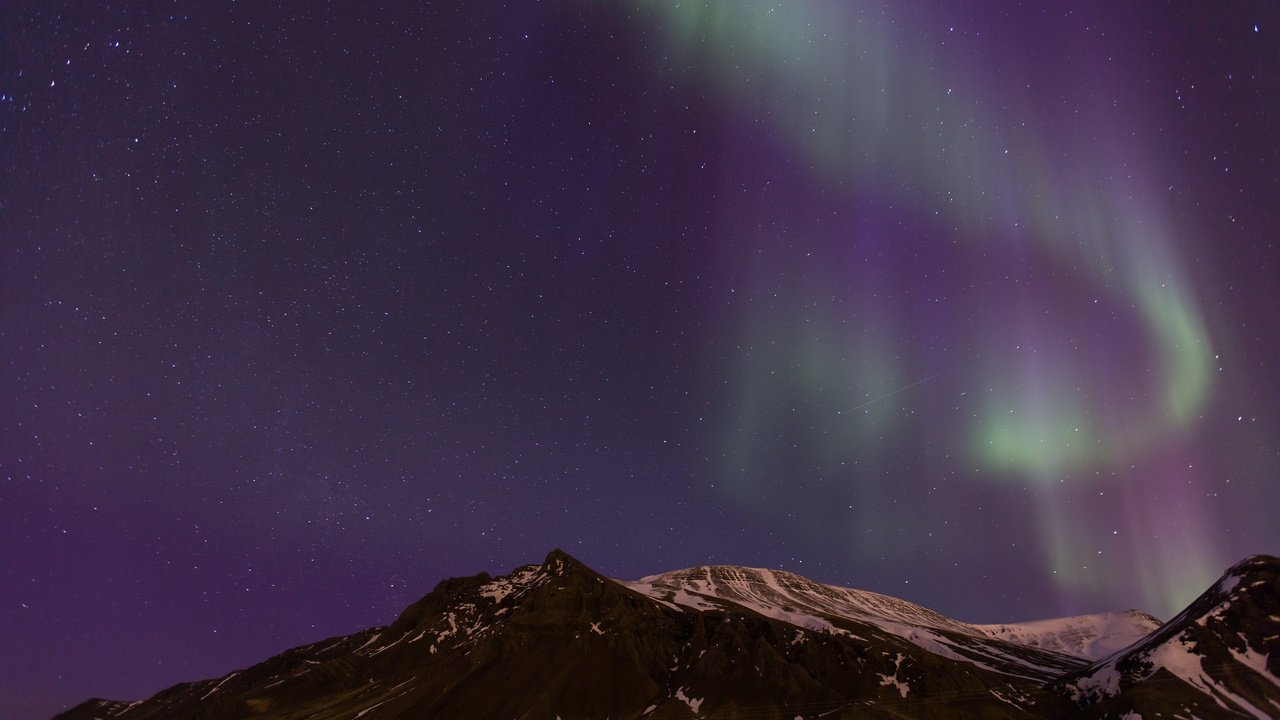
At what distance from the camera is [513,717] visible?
199m

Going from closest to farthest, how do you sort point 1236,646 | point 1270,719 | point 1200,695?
point 1270,719 < point 1200,695 < point 1236,646

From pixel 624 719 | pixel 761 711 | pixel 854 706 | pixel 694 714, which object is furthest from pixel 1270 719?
pixel 624 719

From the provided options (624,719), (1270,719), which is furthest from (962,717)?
(624,719)

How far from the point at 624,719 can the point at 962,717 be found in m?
85.5

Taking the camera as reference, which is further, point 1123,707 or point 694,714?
point 694,714

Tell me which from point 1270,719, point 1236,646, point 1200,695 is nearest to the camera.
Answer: point 1270,719

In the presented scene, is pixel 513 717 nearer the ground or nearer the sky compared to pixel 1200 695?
nearer the sky

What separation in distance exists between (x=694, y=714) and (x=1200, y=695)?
12187 cm

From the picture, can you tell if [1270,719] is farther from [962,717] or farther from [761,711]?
[761,711]

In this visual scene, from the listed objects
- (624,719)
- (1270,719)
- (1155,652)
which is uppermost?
(624,719)

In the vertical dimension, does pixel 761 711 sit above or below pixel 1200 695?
above

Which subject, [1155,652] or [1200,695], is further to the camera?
[1155,652]

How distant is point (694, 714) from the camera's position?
19888 centimetres

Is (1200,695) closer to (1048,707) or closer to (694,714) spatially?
(1048,707)
